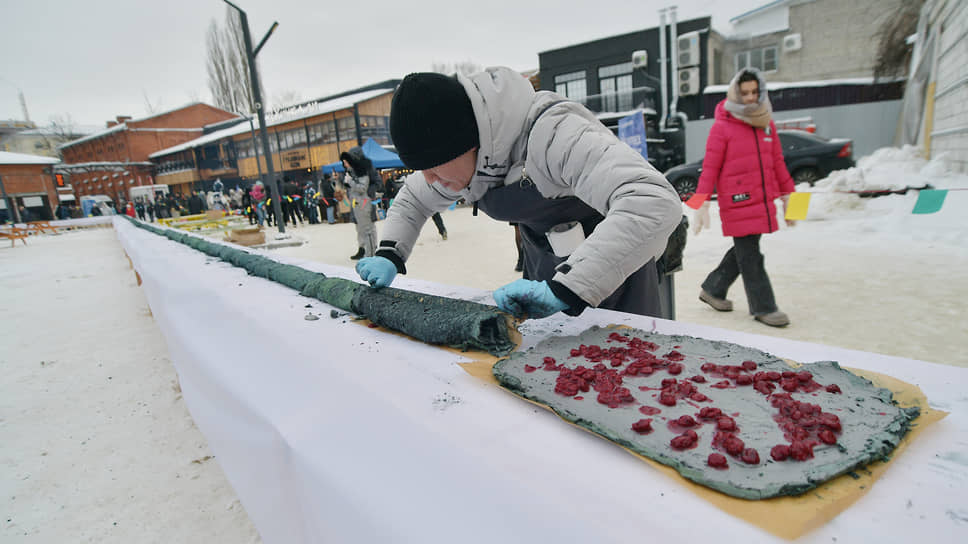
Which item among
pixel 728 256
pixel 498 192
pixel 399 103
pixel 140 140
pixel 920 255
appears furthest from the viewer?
pixel 140 140

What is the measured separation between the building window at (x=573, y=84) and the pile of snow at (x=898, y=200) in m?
14.0

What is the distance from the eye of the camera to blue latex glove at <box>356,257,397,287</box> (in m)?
1.86

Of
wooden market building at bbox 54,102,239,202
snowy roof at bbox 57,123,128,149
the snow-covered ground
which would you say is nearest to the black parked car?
the snow-covered ground

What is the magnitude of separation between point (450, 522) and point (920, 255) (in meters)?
5.91

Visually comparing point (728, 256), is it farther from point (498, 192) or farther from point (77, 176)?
point (77, 176)

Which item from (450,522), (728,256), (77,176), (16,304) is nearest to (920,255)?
(728,256)

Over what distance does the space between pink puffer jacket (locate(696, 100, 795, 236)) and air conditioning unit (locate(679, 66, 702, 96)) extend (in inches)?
677

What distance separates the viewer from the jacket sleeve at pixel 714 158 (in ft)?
10.3

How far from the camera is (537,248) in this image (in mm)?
1863

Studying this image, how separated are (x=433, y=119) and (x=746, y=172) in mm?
2667

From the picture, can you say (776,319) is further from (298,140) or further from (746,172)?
(298,140)

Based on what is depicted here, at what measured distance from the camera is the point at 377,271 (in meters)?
1.89

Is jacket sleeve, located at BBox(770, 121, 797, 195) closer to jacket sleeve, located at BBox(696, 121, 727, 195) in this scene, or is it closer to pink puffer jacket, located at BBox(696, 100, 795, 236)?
pink puffer jacket, located at BBox(696, 100, 795, 236)

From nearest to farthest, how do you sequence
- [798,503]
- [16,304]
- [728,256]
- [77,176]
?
[798,503] < [728,256] < [16,304] < [77,176]
